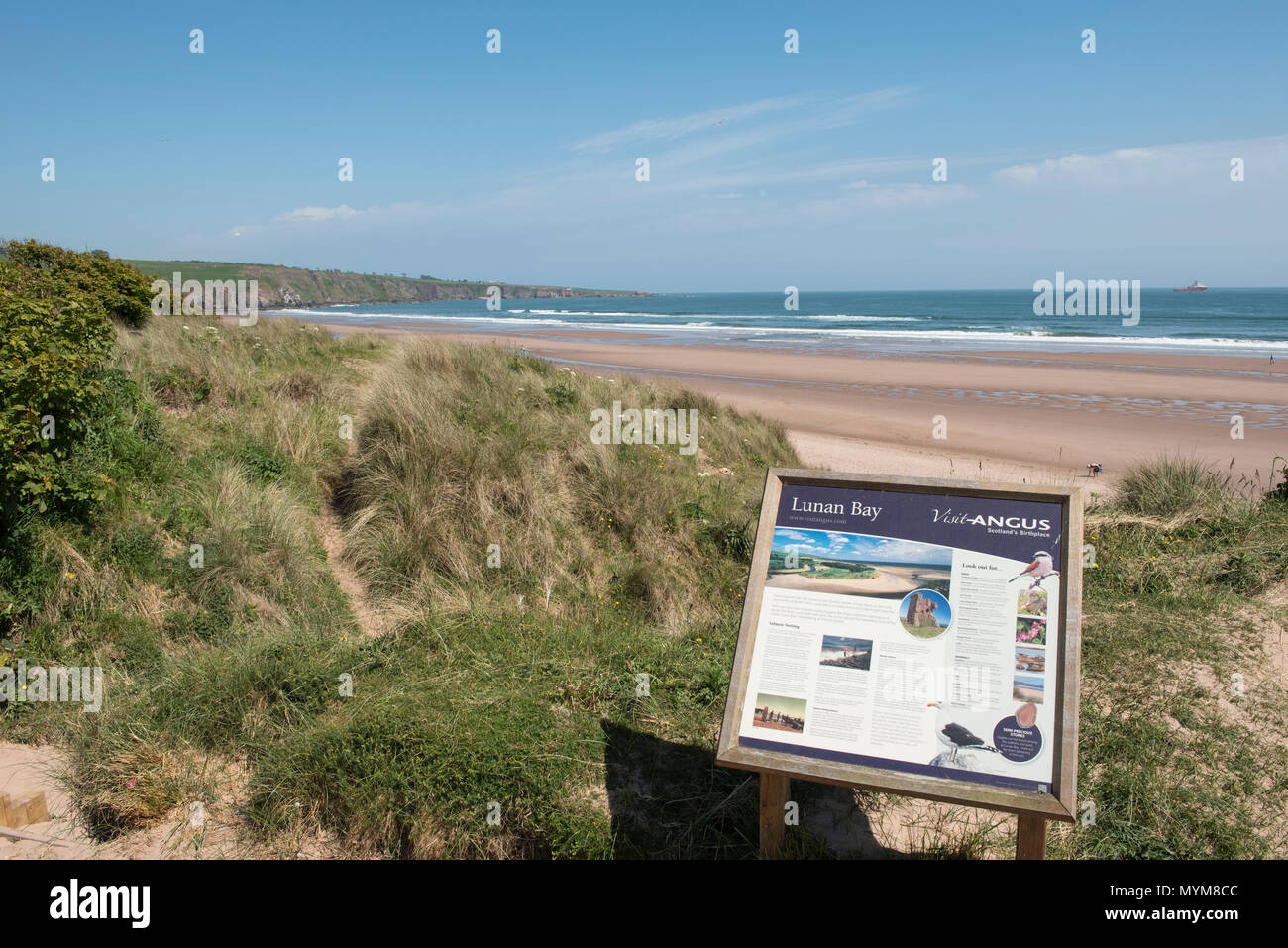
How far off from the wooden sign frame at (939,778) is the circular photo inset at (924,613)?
1.35ft

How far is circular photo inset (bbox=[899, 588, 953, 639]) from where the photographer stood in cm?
303

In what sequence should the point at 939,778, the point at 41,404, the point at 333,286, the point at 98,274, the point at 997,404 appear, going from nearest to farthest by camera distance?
the point at 939,778
the point at 41,404
the point at 98,274
the point at 997,404
the point at 333,286

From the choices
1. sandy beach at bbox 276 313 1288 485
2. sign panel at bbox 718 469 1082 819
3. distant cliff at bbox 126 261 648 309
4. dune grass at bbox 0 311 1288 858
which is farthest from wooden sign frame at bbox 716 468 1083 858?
distant cliff at bbox 126 261 648 309

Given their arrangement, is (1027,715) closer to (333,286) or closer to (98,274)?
(98,274)

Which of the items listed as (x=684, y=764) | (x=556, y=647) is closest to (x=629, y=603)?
(x=556, y=647)

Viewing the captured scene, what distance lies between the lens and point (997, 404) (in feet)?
61.6

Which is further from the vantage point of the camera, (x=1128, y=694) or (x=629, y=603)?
(x=629, y=603)

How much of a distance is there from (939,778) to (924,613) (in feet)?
1.99

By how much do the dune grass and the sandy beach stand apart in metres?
3.01

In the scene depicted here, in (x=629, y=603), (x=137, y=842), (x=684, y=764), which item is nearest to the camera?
(x=137, y=842)

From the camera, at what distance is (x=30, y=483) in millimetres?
5461

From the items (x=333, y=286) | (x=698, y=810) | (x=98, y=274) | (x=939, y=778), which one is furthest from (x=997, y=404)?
(x=333, y=286)
